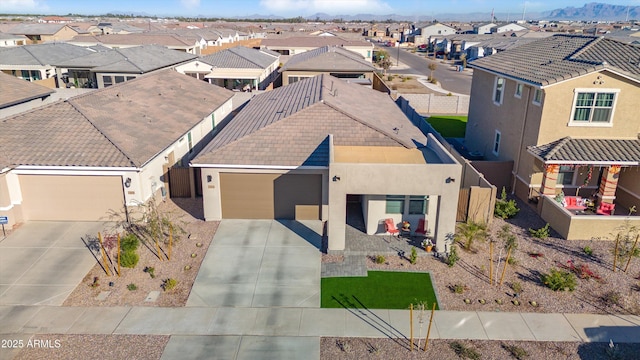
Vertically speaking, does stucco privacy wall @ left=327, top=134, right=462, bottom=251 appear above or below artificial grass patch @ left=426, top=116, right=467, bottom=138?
above

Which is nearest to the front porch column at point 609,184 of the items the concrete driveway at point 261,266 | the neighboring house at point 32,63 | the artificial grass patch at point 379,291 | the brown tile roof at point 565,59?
the brown tile roof at point 565,59

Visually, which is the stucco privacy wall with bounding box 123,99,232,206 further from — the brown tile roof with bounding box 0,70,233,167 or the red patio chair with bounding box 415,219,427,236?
the red patio chair with bounding box 415,219,427,236

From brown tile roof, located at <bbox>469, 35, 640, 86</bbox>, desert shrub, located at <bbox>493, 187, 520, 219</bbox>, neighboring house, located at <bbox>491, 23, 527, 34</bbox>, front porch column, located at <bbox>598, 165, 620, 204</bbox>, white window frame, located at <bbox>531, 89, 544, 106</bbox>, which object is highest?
neighboring house, located at <bbox>491, 23, 527, 34</bbox>

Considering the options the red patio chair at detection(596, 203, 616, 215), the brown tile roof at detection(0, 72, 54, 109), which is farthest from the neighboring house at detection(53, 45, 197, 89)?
the red patio chair at detection(596, 203, 616, 215)

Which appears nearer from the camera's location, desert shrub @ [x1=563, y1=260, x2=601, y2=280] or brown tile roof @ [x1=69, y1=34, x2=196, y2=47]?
desert shrub @ [x1=563, y1=260, x2=601, y2=280]

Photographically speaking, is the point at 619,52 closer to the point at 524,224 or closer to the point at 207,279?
the point at 524,224

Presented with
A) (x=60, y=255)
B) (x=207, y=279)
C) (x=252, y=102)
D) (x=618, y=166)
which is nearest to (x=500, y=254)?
(x=618, y=166)
